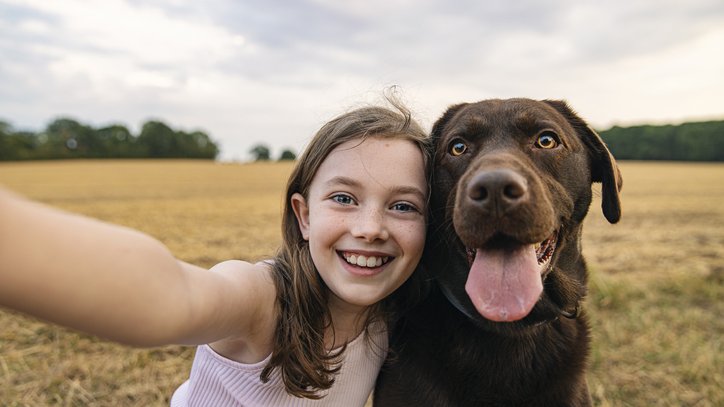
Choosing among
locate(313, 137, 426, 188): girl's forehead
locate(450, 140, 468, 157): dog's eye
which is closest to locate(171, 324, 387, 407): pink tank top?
locate(313, 137, 426, 188): girl's forehead

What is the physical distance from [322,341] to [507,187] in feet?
3.63

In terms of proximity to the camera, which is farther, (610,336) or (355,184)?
(610,336)

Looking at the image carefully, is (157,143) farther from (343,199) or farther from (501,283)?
(501,283)

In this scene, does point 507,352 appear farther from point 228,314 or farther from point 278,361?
point 228,314

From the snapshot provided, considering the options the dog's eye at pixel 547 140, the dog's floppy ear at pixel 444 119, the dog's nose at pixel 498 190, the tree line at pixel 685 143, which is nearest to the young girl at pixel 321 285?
the dog's floppy ear at pixel 444 119

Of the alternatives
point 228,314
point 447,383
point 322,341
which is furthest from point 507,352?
point 228,314

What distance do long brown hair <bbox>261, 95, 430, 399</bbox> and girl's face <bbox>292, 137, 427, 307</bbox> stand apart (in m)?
0.08

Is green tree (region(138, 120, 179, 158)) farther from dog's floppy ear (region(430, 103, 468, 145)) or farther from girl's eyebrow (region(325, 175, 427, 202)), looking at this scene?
girl's eyebrow (region(325, 175, 427, 202))

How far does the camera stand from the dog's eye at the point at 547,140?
101 inches

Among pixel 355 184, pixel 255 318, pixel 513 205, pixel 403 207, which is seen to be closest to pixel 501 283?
pixel 513 205

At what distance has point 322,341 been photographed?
2400mm

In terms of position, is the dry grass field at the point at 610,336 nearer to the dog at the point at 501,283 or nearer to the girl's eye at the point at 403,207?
the dog at the point at 501,283

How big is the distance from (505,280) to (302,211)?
40.5 inches

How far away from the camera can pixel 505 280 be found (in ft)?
7.00
